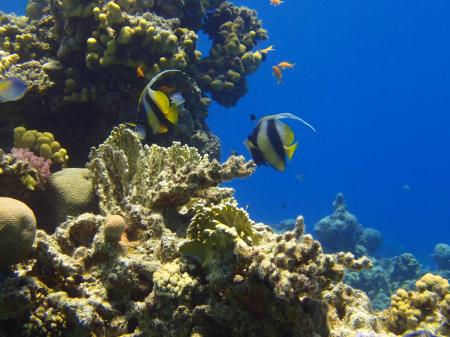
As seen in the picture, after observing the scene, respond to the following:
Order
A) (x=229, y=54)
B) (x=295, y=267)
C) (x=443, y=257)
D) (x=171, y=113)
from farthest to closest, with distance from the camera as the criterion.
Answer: (x=443, y=257) < (x=229, y=54) < (x=171, y=113) < (x=295, y=267)

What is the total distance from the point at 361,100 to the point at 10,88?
450ft

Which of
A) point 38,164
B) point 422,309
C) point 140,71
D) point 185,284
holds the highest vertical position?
point 140,71

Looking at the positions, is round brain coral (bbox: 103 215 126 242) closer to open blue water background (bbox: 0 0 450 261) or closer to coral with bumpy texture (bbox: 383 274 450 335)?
coral with bumpy texture (bbox: 383 274 450 335)

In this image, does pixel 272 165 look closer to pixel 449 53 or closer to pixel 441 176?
pixel 441 176

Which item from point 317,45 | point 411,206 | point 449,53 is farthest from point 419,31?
point 411,206

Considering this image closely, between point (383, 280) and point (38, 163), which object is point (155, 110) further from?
point (383, 280)

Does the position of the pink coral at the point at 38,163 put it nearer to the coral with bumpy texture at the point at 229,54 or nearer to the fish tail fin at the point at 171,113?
the fish tail fin at the point at 171,113

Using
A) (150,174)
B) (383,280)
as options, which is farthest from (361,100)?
(150,174)

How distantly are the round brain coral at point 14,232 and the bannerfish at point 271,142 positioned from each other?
85.9 inches

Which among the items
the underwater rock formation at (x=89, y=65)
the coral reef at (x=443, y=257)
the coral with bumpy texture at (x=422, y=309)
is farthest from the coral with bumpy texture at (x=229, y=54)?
the coral reef at (x=443, y=257)

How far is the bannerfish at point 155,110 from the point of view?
3750 millimetres

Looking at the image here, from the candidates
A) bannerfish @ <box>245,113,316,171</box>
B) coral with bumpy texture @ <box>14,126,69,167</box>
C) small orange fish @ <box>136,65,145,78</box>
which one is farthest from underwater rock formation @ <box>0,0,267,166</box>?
bannerfish @ <box>245,113,316,171</box>

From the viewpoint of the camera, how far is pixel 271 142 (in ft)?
12.0

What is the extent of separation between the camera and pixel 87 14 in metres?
5.52
